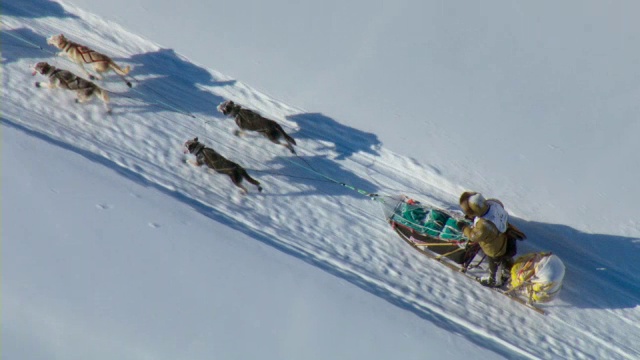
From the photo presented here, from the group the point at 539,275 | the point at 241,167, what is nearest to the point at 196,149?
the point at 241,167

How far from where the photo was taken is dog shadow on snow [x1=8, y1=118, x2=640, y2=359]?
4.61m

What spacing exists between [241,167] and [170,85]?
104 cm

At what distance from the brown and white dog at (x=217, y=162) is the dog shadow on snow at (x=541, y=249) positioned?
0.29 meters

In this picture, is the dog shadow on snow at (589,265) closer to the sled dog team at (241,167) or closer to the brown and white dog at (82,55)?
the sled dog team at (241,167)

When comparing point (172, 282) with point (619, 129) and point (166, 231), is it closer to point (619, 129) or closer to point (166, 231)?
point (166, 231)

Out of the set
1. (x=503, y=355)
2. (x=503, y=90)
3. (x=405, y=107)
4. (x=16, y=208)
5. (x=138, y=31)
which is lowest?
(x=16, y=208)

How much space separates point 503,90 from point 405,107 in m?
0.80

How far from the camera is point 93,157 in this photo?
4691 millimetres

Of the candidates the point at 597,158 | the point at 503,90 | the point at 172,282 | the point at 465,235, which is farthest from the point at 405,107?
the point at 172,282

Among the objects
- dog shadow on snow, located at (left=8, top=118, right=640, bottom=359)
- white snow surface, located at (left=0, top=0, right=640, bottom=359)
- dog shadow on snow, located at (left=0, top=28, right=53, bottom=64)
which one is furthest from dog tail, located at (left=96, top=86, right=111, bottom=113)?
dog shadow on snow, located at (left=0, top=28, right=53, bottom=64)

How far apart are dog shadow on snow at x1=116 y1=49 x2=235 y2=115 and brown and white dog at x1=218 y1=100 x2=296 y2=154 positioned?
372 mm

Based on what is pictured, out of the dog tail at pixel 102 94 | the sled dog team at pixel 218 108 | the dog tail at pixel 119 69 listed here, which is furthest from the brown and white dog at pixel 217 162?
the dog tail at pixel 119 69

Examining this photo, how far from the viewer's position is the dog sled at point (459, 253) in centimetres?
450

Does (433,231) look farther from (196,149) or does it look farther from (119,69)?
(119,69)
